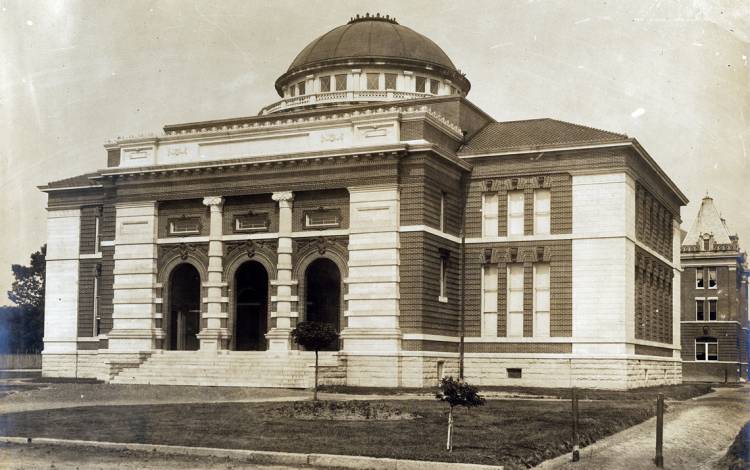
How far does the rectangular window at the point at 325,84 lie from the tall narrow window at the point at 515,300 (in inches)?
595

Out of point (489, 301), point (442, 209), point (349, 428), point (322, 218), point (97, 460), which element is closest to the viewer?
point (97, 460)

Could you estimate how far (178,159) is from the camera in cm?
4625

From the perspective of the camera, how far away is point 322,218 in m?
43.6

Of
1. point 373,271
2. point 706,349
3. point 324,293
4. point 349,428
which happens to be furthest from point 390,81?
point 706,349

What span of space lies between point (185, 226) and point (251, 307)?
5.31m

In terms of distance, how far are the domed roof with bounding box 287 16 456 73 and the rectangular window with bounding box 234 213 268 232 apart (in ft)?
39.8

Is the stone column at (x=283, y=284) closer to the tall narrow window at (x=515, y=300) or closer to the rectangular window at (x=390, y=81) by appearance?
the tall narrow window at (x=515, y=300)

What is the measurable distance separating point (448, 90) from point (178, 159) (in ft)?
52.5

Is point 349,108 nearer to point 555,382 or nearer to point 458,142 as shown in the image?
point 458,142

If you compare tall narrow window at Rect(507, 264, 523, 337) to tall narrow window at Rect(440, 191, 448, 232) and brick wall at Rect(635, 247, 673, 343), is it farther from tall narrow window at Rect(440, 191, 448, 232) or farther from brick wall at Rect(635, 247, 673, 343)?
brick wall at Rect(635, 247, 673, 343)

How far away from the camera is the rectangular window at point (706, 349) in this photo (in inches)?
3076

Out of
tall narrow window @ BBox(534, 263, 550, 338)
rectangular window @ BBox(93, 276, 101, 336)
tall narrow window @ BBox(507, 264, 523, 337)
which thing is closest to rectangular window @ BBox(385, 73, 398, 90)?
tall narrow window @ BBox(507, 264, 523, 337)

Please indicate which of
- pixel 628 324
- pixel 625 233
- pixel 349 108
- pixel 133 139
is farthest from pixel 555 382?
pixel 133 139

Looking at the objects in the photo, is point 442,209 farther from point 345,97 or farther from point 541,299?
point 345,97
